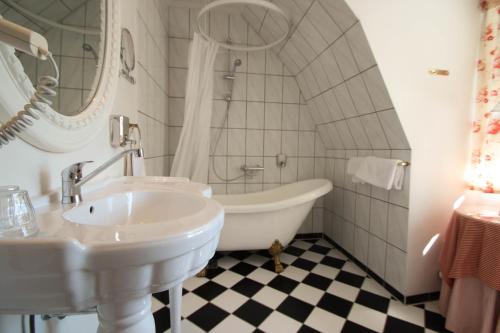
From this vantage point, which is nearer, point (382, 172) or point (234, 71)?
point (382, 172)

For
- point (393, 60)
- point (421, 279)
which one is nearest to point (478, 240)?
point (421, 279)

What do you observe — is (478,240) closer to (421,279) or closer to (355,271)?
(421,279)

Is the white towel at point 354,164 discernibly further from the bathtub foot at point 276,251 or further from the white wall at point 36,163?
the white wall at point 36,163

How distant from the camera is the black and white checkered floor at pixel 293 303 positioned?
1337 millimetres

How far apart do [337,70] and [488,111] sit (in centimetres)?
98

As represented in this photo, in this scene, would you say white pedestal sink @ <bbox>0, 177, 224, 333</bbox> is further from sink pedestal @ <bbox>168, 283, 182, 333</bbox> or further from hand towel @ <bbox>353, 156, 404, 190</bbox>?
hand towel @ <bbox>353, 156, 404, 190</bbox>

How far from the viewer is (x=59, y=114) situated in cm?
67

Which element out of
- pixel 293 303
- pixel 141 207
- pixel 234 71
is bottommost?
pixel 293 303

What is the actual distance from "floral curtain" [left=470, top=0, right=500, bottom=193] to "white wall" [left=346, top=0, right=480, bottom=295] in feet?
0.16

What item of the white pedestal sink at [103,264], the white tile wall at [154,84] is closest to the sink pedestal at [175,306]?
the white pedestal sink at [103,264]

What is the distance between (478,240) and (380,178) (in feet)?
1.92

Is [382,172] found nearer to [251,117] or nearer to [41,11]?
[251,117]

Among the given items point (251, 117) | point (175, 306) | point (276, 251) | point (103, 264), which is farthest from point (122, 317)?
point (251, 117)

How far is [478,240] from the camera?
124cm
